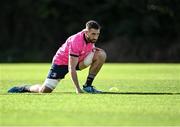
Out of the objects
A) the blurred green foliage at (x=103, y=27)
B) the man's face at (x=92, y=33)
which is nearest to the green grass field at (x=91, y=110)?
the man's face at (x=92, y=33)

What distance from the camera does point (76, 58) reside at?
1276 centimetres

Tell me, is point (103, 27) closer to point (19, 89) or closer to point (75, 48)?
point (19, 89)

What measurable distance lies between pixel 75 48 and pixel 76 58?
0.62ft

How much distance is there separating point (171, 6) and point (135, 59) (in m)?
5.33

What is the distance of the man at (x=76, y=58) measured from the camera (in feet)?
41.5

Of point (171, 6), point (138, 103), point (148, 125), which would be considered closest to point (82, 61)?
point (138, 103)

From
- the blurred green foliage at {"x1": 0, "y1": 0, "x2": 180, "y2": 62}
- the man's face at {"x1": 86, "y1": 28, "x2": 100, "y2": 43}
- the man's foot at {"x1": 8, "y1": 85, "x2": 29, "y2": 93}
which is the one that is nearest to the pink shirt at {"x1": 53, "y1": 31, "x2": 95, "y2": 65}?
the man's face at {"x1": 86, "y1": 28, "x2": 100, "y2": 43}

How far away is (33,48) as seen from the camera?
49531 millimetres

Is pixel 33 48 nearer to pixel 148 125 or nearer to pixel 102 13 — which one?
pixel 102 13

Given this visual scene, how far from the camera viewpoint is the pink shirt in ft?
41.9

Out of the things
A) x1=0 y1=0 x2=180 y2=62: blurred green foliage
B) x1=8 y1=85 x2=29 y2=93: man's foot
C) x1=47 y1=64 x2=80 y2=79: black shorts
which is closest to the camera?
x1=47 y1=64 x2=80 y2=79: black shorts

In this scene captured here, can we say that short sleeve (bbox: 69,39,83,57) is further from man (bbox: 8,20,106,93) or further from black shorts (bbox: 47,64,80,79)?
black shorts (bbox: 47,64,80,79)

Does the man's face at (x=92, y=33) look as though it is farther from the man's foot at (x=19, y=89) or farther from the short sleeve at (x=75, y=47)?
the man's foot at (x=19, y=89)

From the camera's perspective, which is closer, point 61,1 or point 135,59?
point 135,59
